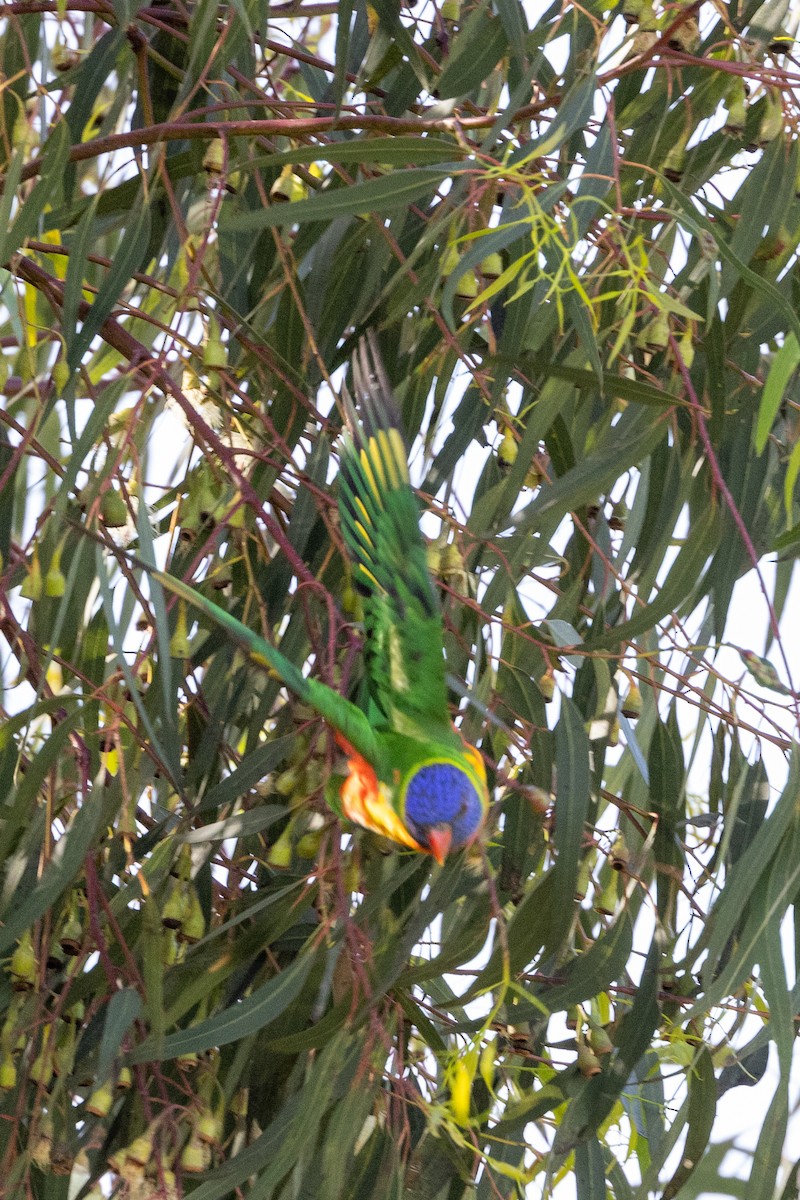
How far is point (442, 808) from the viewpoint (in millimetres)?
1409

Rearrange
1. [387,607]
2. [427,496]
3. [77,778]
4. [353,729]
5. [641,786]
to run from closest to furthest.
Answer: [353,729] → [387,607] → [427,496] → [77,778] → [641,786]

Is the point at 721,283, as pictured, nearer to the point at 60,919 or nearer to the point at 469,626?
the point at 469,626

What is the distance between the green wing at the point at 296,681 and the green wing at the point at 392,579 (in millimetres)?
90

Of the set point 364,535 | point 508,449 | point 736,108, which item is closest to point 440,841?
point 364,535

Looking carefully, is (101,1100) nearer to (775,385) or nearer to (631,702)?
(631,702)

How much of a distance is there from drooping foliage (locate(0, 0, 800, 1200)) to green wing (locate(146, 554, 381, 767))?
3 cm

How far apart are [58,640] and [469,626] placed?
0.47 metres

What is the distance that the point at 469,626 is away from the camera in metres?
1.74

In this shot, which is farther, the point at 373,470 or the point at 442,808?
the point at 373,470

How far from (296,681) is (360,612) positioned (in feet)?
1.05

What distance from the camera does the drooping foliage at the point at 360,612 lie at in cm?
149

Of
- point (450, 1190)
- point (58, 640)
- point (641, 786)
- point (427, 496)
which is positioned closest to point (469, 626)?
point (427, 496)

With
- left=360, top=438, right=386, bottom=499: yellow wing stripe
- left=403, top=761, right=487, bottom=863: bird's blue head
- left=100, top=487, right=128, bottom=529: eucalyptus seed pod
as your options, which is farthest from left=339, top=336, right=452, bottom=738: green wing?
left=100, top=487, right=128, bottom=529: eucalyptus seed pod

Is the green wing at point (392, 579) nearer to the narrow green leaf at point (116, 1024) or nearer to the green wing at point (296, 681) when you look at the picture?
the green wing at point (296, 681)
